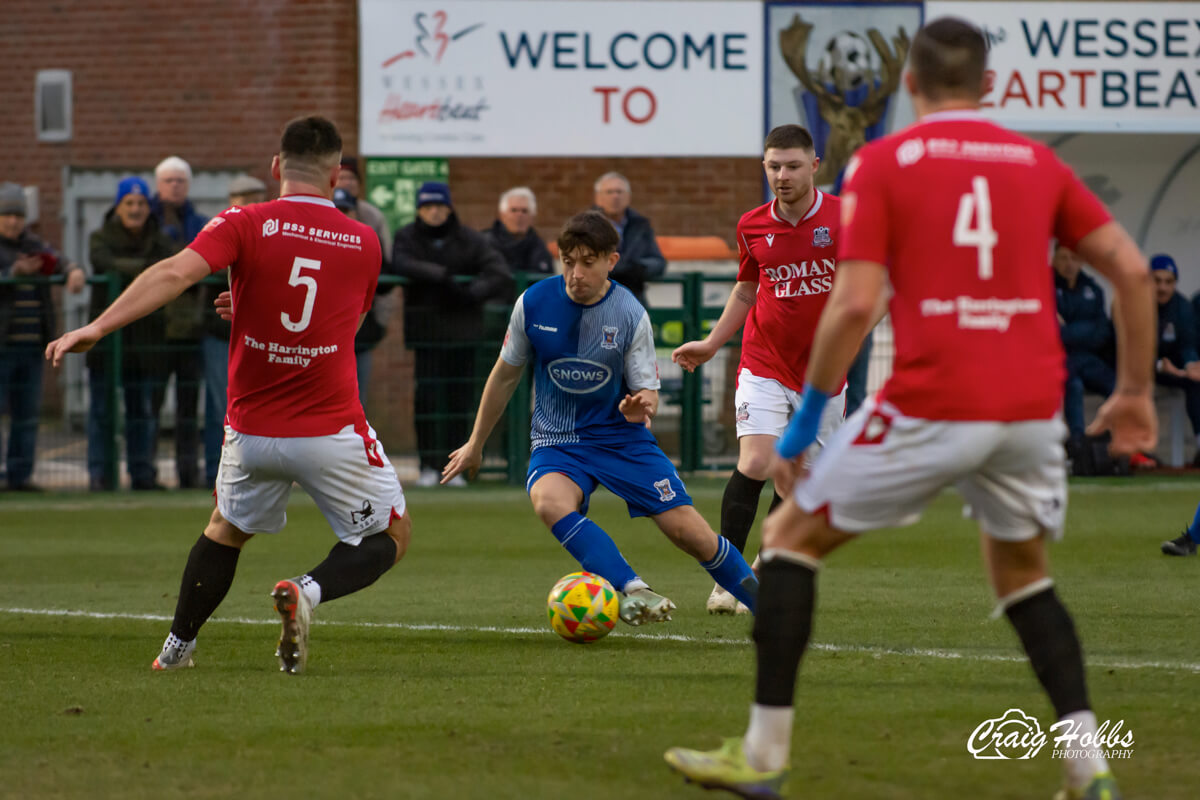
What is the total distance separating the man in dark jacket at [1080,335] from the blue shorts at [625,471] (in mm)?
8684

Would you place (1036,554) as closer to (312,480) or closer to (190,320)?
(312,480)

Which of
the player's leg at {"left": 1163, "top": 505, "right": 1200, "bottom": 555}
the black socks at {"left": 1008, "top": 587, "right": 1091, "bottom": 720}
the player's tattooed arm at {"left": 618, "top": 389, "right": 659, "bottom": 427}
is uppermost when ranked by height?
the player's tattooed arm at {"left": 618, "top": 389, "right": 659, "bottom": 427}

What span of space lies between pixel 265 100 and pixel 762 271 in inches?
479

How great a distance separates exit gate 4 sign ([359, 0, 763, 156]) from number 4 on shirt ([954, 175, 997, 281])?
12702 mm

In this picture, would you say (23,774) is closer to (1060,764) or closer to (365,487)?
(365,487)

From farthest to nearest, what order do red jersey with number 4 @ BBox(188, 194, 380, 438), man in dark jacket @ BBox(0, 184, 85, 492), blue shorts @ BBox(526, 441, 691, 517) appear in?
man in dark jacket @ BBox(0, 184, 85, 492), blue shorts @ BBox(526, 441, 691, 517), red jersey with number 4 @ BBox(188, 194, 380, 438)

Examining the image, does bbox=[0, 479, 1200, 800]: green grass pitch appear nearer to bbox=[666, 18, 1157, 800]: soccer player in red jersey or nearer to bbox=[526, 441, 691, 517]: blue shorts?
bbox=[666, 18, 1157, 800]: soccer player in red jersey

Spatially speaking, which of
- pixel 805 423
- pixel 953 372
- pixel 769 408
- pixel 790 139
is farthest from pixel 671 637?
pixel 953 372

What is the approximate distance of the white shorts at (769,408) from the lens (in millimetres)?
8062

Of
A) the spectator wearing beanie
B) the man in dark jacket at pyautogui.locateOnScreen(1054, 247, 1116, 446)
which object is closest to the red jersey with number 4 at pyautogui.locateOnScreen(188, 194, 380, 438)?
the spectator wearing beanie

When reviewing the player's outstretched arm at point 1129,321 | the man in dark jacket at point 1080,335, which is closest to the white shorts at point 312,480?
the player's outstretched arm at point 1129,321

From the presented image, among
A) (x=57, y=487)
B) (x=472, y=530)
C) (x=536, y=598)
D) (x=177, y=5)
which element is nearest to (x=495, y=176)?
(x=177, y=5)

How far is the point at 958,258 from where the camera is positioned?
4.09 metres

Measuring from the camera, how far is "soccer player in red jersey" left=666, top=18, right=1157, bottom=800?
409cm
